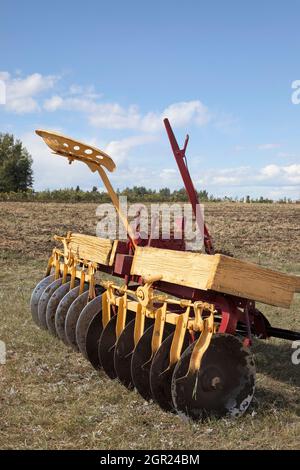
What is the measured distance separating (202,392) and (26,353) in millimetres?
2430

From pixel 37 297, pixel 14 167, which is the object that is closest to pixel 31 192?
pixel 14 167

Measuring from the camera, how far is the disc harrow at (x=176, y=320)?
3.72 metres

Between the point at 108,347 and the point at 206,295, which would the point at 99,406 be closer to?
the point at 108,347

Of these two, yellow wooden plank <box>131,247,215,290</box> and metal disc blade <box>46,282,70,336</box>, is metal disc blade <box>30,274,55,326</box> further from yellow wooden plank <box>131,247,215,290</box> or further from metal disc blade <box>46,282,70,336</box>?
yellow wooden plank <box>131,247,215,290</box>

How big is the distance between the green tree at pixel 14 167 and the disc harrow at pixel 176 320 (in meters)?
41.1

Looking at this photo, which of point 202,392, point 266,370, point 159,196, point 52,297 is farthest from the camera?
point 159,196

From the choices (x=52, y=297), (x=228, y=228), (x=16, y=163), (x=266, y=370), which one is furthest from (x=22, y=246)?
(x=16, y=163)

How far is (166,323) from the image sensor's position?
434 centimetres

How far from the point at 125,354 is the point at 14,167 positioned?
43107mm

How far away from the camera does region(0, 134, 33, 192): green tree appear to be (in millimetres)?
44906

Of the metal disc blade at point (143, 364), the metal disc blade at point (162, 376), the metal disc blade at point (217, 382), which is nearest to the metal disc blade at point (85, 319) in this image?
the metal disc blade at point (143, 364)

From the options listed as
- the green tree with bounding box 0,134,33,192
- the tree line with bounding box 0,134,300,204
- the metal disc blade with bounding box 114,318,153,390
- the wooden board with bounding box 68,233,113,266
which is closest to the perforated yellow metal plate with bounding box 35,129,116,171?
the wooden board with bounding box 68,233,113,266
